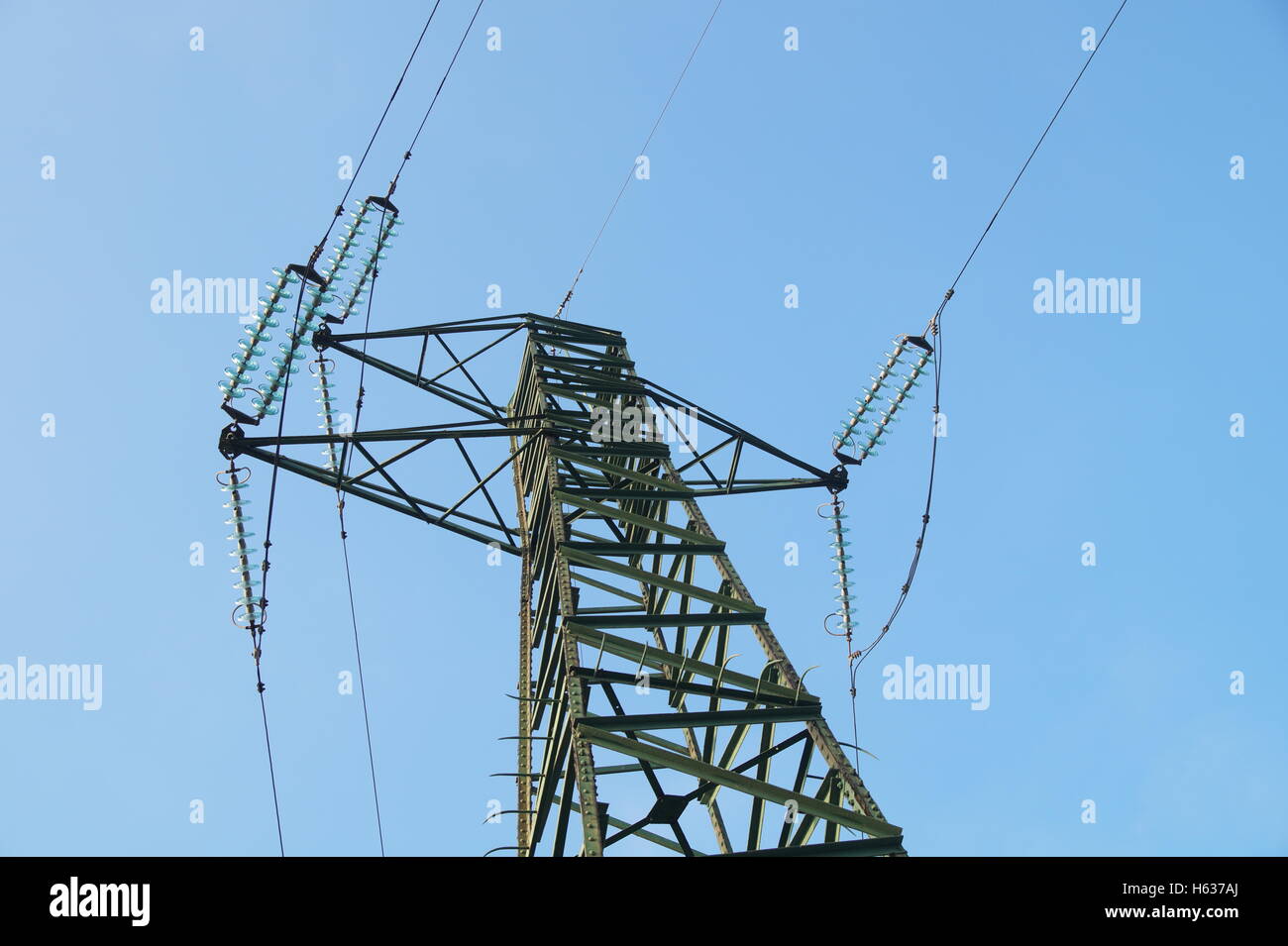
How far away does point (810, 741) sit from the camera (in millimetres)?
11203

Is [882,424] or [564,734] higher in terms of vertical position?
[882,424]

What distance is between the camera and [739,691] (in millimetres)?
11570

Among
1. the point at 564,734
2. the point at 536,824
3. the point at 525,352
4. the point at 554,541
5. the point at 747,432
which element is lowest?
the point at 536,824

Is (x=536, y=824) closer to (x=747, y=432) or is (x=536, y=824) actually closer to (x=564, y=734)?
(x=564, y=734)

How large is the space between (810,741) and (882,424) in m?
6.89

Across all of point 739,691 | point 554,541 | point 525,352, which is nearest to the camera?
point 739,691
